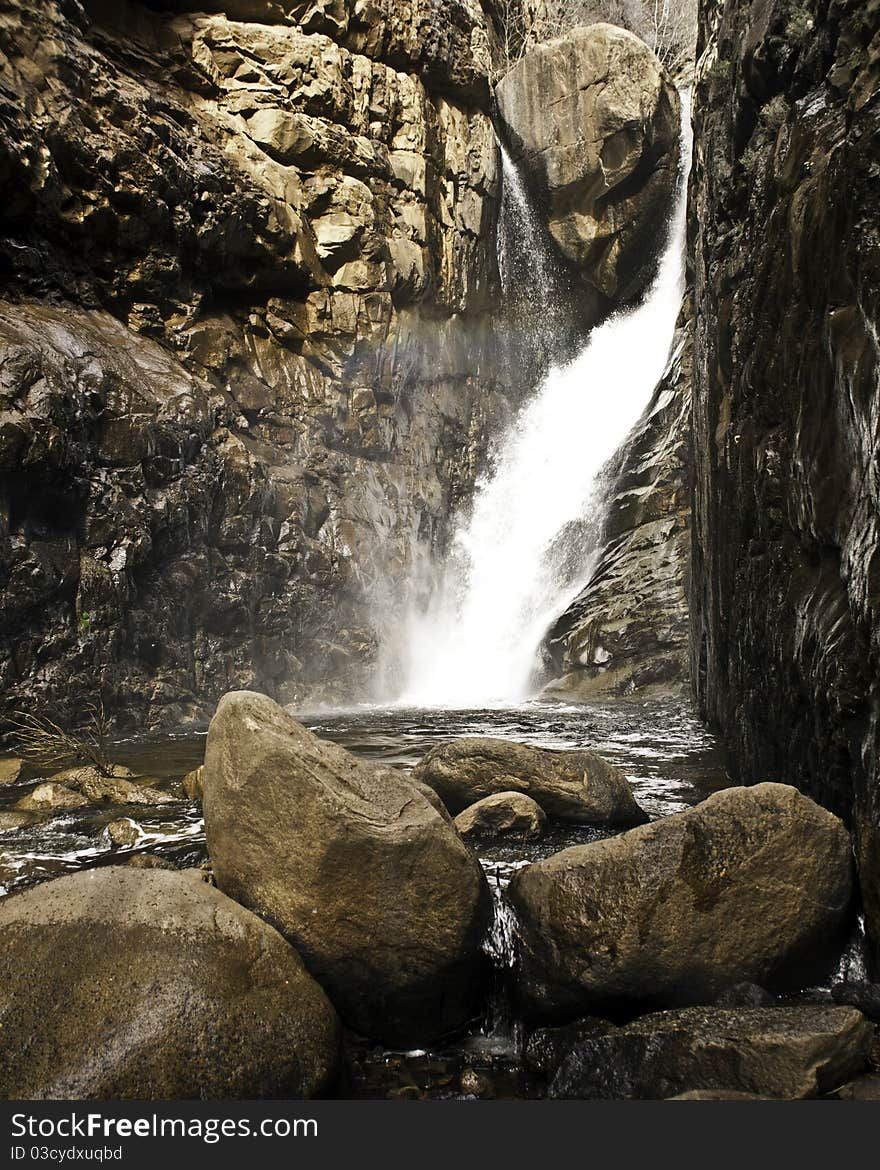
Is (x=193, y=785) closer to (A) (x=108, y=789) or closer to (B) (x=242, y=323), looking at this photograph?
(A) (x=108, y=789)

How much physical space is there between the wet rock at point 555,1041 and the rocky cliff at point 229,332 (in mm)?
9236

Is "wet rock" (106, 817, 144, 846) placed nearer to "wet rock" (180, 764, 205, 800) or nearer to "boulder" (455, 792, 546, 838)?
"wet rock" (180, 764, 205, 800)

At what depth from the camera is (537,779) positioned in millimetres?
6250

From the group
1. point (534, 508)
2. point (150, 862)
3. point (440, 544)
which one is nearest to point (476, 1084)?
point (150, 862)

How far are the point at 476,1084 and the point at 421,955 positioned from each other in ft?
1.97

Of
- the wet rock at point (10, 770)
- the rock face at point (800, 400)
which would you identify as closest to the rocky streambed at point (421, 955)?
the rock face at point (800, 400)

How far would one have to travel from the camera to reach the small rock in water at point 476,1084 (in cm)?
360

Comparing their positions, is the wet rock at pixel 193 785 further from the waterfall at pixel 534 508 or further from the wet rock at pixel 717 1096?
the waterfall at pixel 534 508

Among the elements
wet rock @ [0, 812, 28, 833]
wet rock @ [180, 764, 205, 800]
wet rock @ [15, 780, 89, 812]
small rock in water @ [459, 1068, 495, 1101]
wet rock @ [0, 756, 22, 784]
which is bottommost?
wet rock @ [0, 756, 22, 784]

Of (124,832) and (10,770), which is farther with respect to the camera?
(10,770)

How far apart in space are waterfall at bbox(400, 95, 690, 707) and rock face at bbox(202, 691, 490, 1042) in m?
11.0

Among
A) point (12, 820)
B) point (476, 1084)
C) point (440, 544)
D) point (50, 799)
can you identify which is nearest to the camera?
point (476, 1084)

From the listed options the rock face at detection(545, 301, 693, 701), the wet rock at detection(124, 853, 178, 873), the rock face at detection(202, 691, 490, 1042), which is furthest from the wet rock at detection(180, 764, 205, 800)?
the rock face at detection(545, 301, 693, 701)

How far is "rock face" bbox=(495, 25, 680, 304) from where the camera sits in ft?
76.0
